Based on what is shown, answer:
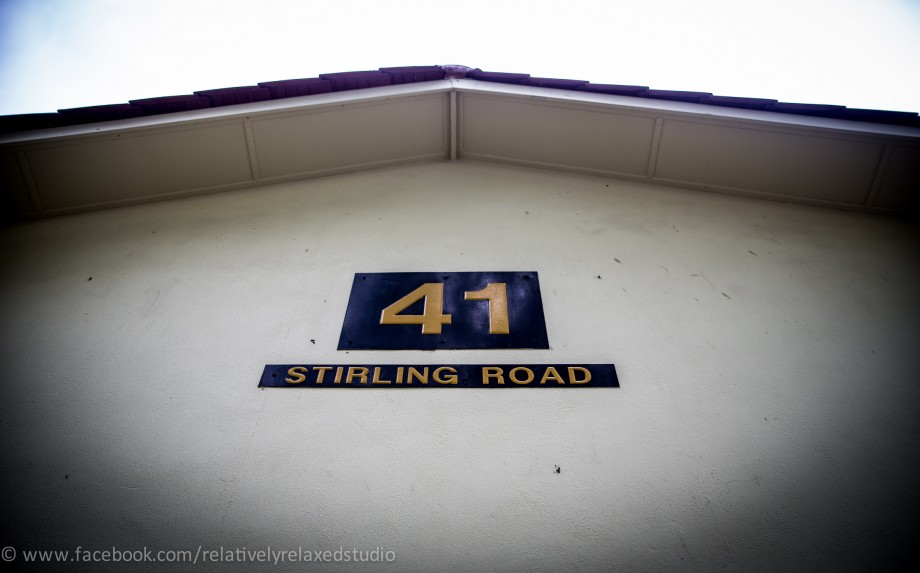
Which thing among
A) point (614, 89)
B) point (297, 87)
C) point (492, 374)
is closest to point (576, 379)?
point (492, 374)

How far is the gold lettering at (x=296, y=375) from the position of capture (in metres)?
3.49

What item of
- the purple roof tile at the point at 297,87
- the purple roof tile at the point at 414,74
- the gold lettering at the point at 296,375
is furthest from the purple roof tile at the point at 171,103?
the gold lettering at the point at 296,375

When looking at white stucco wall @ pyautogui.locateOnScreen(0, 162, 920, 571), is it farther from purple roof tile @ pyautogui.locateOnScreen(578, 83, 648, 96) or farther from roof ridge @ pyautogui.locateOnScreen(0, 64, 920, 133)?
purple roof tile @ pyautogui.locateOnScreen(578, 83, 648, 96)

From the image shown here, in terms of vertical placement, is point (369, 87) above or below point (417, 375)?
above

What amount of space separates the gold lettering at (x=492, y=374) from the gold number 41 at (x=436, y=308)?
0.36 metres

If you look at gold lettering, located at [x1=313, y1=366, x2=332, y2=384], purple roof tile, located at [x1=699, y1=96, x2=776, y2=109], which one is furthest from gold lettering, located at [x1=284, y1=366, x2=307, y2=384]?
purple roof tile, located at [x1=699, y1=96, x2=776, y2=109]

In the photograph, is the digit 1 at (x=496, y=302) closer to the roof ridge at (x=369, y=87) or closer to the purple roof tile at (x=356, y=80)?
the roof ridge at (x=369, y=87)

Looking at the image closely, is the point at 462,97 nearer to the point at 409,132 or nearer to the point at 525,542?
the point at 409,132

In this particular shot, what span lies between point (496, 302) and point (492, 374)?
2.49ft

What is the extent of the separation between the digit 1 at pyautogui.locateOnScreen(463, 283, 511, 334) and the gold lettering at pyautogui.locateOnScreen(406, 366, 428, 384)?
63 centimetres

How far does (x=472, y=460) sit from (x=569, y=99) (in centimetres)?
391

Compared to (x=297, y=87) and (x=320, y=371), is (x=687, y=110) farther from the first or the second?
(x=320, y=371)

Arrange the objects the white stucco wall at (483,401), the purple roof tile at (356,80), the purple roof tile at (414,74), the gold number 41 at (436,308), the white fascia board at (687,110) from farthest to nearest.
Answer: the purple roof tile at (414,74) → the purple roof tile at (356,80) → the white fascia board at (687,110) → the gold number 41 at (436,308) → the white stucco wall at (483,401)

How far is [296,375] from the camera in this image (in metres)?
3.52
